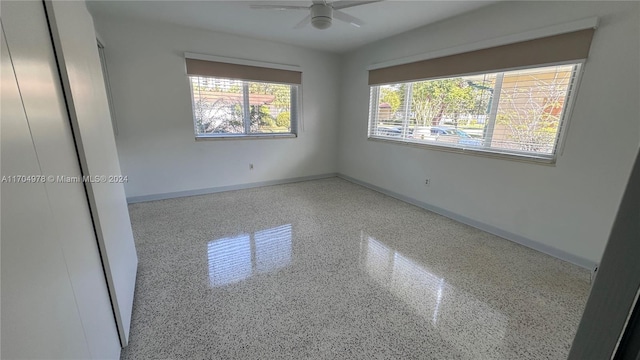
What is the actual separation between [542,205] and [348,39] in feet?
10.7

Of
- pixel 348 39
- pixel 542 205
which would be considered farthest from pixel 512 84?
pixel 348 39

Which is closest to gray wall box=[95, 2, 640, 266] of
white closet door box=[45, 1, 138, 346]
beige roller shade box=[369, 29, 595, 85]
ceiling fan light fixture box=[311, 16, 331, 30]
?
beige roller shade box=[369, 29, 595, 85]

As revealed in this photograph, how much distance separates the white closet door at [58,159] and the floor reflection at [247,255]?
2.95 feet

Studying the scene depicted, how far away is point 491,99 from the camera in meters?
2.72

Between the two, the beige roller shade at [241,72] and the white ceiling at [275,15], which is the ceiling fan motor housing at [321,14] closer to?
the white ceiling at [275,15]

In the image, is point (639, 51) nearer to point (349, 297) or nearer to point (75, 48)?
point (349, 297)

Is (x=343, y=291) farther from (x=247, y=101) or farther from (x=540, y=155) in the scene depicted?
(x=247, y=101)

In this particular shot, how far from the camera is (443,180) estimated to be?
3.26 meters

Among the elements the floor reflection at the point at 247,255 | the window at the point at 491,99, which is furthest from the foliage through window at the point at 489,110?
the floor reflection at the point at 247,255

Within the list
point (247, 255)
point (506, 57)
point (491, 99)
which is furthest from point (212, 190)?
point (506, 57)

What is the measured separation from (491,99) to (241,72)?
339cm

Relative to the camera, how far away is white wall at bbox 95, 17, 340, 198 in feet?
10.6

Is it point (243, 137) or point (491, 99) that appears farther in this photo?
point (243, 137)

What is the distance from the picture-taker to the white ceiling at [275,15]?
2627mm
